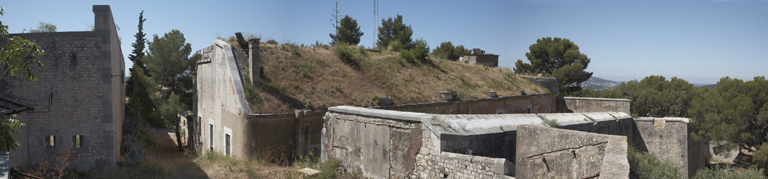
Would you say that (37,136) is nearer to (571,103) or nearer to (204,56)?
(204,56)

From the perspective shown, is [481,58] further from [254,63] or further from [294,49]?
[254,63]

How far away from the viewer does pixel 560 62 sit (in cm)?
4072

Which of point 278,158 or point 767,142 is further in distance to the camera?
point 767,142

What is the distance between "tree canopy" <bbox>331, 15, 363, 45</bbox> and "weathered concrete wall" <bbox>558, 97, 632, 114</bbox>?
59.6 feet

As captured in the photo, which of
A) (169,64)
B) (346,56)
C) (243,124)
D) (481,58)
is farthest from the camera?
(481,58)

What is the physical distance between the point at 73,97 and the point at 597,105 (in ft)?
76.3

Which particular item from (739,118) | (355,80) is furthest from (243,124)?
(739,118)

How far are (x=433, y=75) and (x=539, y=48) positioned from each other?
23.3m

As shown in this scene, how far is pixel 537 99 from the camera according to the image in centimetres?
2470

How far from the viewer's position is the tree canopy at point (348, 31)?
123 ft

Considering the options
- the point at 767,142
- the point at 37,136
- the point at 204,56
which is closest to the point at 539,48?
the point at 767,142

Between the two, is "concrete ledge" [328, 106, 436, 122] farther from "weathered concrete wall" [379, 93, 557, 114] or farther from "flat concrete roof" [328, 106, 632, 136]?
"weathered concrete wall" [379, 93, 557, 114]

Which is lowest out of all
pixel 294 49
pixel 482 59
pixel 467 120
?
pixel 467 120

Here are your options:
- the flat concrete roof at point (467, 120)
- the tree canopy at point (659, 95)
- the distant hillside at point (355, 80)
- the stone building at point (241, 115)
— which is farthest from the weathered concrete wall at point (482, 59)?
the flat concrete roof at point (467, 120)
